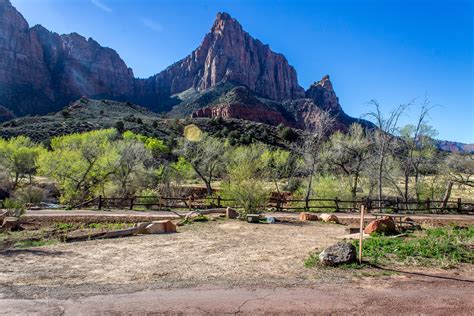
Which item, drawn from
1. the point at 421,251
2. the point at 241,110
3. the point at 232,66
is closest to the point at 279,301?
the point at 421,251

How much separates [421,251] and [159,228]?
33.6 ft

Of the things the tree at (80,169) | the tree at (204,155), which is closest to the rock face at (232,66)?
the tree at (204,155)

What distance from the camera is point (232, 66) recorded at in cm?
16062

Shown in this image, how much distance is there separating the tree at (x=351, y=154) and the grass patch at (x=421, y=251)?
1612 cm

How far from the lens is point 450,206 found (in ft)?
86.8

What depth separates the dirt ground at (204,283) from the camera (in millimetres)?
6348

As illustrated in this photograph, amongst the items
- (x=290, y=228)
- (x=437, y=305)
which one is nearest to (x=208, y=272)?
(x=437, y=305)

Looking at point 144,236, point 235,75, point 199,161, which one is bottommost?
point 144,236

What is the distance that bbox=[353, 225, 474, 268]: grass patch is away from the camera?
31.3 feet

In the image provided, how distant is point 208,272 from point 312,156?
20.6m

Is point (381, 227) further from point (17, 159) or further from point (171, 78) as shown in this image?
point (171, 78)

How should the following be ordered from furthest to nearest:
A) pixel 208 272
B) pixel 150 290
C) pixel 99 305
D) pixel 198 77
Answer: pixel 198 77
pixel 208 272
pixel 150 290
pixel 99 305

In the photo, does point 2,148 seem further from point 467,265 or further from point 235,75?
point 235,75

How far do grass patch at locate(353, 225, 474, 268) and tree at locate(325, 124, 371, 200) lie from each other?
1612cm
